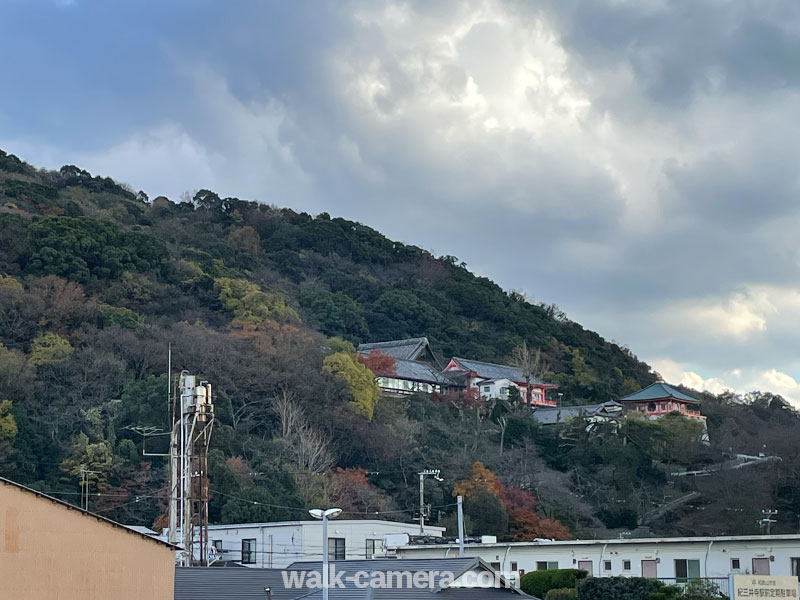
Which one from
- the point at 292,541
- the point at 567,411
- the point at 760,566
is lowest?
the point at 760,566

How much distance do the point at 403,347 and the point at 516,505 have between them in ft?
102

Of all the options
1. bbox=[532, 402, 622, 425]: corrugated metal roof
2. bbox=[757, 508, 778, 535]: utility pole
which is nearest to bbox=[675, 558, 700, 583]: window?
bbox=[757, 508, 778, 535]: utility pole

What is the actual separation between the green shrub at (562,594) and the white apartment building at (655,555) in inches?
112

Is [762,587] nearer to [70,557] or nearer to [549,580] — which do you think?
[549,580]

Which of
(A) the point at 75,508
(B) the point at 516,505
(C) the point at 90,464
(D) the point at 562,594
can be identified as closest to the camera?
(A) the point at 75,508

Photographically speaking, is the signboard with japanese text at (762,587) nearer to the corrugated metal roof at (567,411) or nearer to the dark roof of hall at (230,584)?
the dark roof of hall at (230,584)

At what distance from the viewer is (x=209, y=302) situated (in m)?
73.8

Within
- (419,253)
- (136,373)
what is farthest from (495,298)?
(136,373)

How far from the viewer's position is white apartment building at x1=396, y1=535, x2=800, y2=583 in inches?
1142

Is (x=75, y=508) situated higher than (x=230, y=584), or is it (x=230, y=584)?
(x=75, y=508)

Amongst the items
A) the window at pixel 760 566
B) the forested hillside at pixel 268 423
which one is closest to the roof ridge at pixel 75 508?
the window at pixel 760 566

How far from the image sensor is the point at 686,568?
100 ft

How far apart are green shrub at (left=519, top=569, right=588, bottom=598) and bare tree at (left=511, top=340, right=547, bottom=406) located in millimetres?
47651

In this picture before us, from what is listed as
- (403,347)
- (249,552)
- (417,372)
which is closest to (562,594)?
(249,552)
